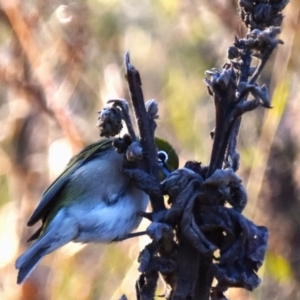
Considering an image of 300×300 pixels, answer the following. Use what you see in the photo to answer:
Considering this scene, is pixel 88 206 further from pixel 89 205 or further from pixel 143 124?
pixel 143 124

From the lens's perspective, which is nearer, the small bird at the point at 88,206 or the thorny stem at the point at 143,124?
the thorny stem at the point at 143,124

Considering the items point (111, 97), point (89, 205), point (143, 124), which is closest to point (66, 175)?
point (89, 205)

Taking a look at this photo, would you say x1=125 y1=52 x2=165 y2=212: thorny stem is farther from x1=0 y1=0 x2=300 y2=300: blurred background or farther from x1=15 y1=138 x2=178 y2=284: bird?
x1=0 y1=0 x2=300 y2=300: blurred background

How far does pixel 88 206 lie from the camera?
228cm

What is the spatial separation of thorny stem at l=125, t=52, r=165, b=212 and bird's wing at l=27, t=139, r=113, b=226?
1.08m

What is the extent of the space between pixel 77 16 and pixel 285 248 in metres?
1.59

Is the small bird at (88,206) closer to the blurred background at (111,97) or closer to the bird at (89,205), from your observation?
the bird at (89,205)

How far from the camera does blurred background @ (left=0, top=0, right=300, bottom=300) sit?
3008 mm

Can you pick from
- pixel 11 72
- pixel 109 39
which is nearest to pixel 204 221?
pixel 11 72

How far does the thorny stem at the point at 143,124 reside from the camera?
1.17m

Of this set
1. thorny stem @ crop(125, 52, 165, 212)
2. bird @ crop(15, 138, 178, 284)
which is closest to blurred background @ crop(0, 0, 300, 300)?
bird @ crop(15, 138, 178, 284)

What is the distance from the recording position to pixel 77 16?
341 cm

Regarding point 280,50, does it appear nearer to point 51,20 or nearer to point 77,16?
point 77,16

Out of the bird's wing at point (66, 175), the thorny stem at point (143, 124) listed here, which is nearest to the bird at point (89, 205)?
the bird's wing at point (66, 175)
